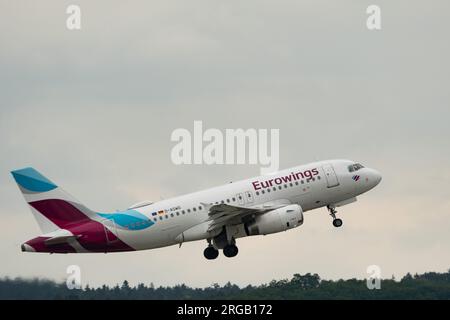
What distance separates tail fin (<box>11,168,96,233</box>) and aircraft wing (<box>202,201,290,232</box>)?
8.81 m

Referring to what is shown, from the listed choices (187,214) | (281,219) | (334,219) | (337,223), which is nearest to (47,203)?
(187,214)

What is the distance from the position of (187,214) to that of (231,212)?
11.4ft

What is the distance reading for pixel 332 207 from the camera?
8544 centimetres

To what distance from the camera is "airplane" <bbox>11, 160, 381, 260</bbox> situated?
8062 cm

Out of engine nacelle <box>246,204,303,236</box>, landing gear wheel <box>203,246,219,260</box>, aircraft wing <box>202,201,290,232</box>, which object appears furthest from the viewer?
landing gear wheel <box>203,246,219,260</box>

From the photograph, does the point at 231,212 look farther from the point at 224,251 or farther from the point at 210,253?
the point at 210,253

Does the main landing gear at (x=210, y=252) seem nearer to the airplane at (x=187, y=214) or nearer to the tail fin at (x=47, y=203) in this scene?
the airplane at (x=187, y=214)

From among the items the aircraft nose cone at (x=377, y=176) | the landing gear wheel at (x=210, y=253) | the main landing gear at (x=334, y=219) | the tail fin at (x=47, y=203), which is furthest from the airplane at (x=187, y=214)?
the aircraft nose cone at (x=377, y=176)

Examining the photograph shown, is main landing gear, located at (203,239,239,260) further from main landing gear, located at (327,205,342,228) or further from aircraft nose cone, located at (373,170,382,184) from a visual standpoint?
aircraft nose cone, located at (373,170,382,184)

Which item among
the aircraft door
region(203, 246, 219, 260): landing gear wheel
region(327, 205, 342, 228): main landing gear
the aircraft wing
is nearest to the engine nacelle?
the aircraft wing
